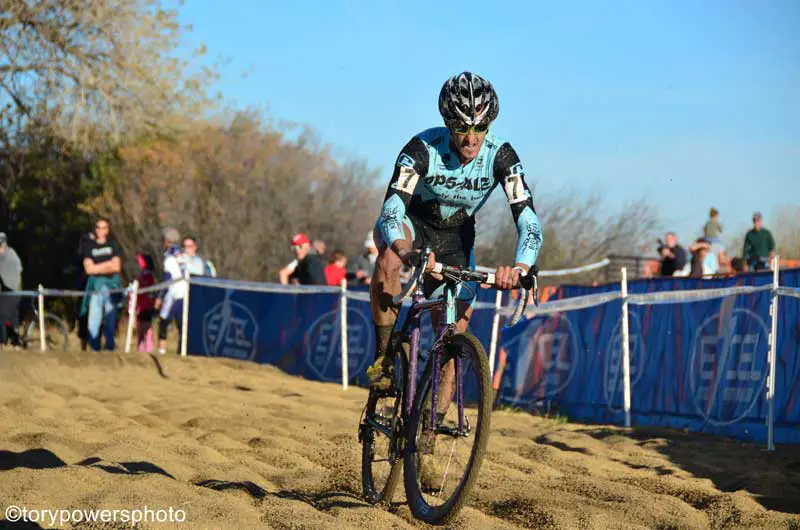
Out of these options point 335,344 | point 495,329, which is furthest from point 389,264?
point 335,344

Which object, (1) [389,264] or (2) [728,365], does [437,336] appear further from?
(2) [728,365]

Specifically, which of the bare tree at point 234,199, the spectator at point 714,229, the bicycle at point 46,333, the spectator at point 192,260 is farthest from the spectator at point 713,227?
the bare tree at point 234,199

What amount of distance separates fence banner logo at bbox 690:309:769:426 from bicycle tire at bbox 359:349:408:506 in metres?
4.18

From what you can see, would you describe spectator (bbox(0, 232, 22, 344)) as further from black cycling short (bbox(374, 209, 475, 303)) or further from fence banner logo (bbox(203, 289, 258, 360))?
black cycling short (bbox(374, 209, 475, 303))

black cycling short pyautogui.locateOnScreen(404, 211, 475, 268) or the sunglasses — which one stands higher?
the sunglasses

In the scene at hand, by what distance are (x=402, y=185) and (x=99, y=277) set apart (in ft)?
43.4

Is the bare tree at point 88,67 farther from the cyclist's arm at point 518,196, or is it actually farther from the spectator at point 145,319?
the cyclist's arm at point 518,196

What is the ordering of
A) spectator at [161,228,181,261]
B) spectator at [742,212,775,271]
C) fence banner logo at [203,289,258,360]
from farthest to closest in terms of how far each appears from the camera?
spectator at [742,212,775,271]
spectator at [161,228,181,261]
fence banner logo at [203,289,258,360]

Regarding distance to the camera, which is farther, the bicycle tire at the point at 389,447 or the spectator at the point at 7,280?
the spectator at the point at 7,280

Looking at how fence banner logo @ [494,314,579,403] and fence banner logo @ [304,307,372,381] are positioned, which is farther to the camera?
fence banner logo @ [304,307,372,381]

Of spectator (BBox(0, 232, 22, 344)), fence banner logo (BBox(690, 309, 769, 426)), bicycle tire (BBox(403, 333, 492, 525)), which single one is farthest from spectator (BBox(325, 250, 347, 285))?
bicycle tire (BBox(403, 333, 492, 525))

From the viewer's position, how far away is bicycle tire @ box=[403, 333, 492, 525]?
4961 mm

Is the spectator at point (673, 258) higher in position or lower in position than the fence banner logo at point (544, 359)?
higher

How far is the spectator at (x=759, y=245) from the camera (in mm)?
18808
